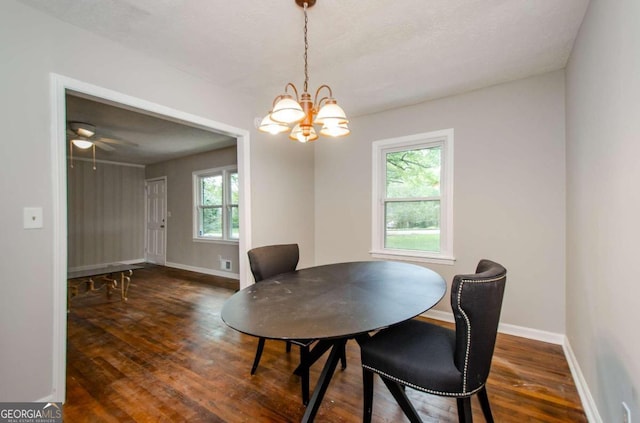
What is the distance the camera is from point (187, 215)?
19.8ft

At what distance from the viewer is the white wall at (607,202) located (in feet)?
3.73

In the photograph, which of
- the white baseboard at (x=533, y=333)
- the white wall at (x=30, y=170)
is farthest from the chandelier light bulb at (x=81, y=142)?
the white baseboard at (x=533, y=333)

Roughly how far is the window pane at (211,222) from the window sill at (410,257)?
3338mm

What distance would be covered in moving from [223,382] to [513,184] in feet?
9.97

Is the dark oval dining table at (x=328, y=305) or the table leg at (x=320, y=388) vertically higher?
the dark oval dining table at (x=328, y=305)

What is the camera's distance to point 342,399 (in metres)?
1.82

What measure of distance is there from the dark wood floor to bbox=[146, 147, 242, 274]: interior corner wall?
2393 mm

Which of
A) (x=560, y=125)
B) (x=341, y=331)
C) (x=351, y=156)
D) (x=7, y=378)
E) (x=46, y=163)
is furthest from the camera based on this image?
(x=351, y=156)

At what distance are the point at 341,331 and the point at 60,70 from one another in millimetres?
2347

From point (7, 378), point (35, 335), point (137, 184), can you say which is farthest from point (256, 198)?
point (137, 184)

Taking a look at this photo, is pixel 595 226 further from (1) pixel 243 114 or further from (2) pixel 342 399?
(1) pixel 243 114

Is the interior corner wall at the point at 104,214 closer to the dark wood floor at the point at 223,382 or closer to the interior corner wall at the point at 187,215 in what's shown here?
the interior corner wall at the point at 187,215

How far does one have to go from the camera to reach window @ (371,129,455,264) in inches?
123

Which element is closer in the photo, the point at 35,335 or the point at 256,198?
the point at 35,335
